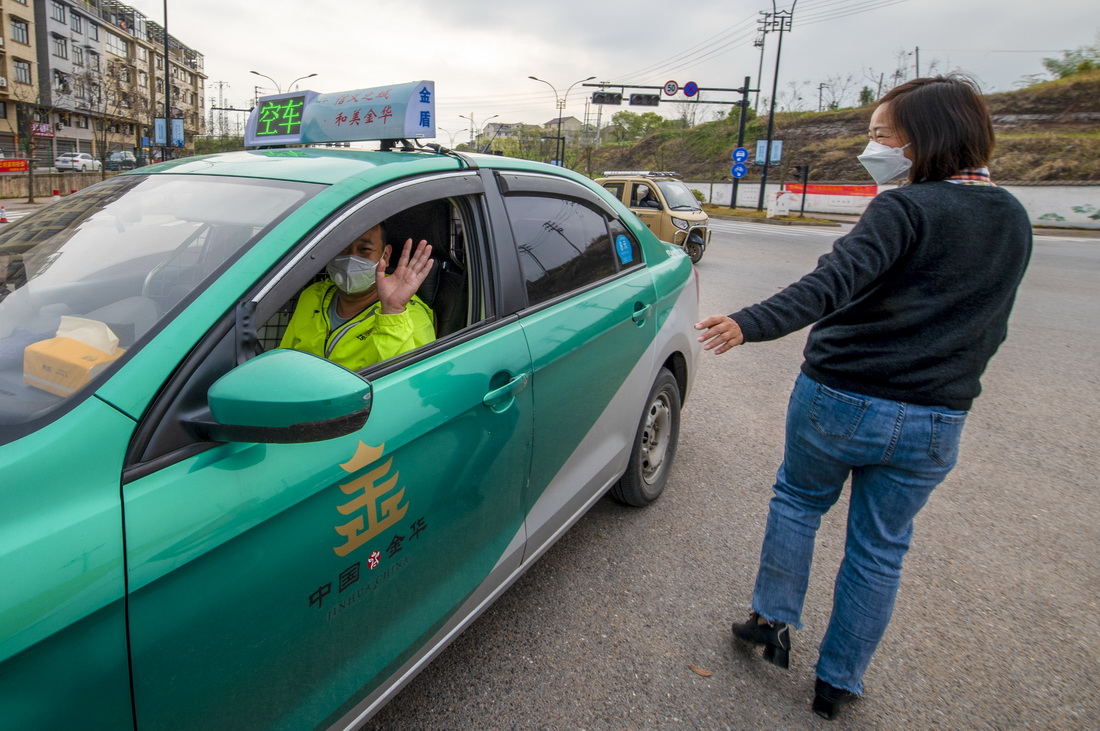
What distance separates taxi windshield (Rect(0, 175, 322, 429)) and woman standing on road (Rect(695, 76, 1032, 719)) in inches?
50.7

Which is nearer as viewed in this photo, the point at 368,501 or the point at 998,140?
the point at 368,501

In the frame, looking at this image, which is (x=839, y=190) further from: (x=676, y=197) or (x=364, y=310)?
(x=364, y=310)

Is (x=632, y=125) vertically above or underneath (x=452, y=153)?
above

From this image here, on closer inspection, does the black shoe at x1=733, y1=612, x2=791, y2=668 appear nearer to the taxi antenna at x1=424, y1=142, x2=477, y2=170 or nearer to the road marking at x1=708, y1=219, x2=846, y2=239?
the taxi antenna at x1=424, y1=142, x2=477, y2=170

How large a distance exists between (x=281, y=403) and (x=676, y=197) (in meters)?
14.0

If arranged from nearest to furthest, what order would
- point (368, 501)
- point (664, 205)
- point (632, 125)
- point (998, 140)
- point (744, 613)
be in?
point (368, 501) < point (744, 613) < point (664, 205) < point (998, 140) < point (632, 125)

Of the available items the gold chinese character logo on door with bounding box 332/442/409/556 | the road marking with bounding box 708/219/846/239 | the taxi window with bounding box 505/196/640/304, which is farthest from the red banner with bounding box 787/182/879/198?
the gold chinese character logo on door with bounding box 332/442/409/556

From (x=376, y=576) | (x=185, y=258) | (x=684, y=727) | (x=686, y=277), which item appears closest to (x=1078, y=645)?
(x=684, y=727)

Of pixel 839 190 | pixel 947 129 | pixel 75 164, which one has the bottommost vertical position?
pixel 947 129

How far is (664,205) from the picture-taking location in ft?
45.2

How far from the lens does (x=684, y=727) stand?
84.0 inches

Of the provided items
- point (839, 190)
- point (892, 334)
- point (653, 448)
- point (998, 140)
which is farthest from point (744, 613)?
point (998, 140)

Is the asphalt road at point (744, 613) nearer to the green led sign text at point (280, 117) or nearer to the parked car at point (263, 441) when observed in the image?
the parked car at point (263, 441)

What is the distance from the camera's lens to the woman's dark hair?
6.21 feet
